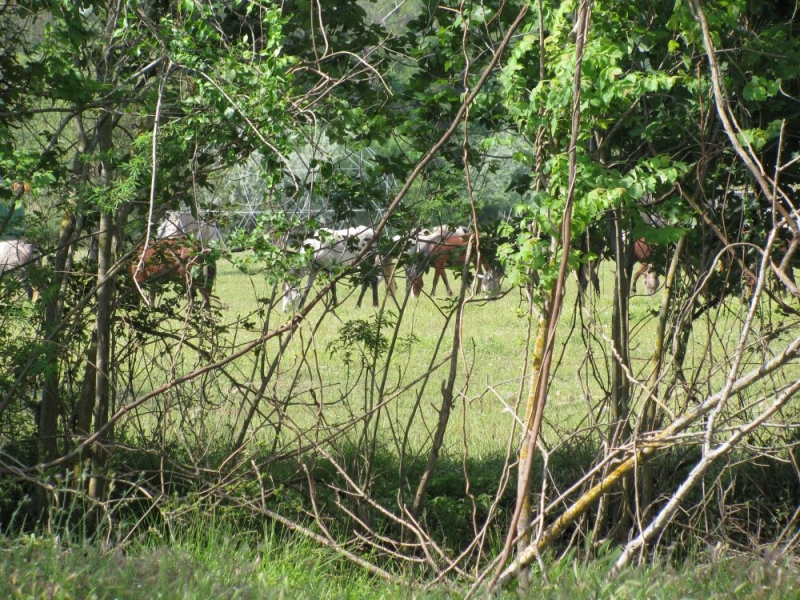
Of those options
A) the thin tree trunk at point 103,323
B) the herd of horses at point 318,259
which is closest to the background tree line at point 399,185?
the thin tree trunk at point 103,323

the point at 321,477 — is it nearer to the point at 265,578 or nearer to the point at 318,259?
the point at 318,259

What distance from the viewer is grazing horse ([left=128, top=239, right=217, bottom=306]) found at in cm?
497

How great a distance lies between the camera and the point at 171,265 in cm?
544

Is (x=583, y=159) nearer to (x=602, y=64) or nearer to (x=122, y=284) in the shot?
(x=602, y=64)

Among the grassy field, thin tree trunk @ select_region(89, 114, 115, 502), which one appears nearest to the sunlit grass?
the grassy field

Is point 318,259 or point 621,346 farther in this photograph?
point 318,259

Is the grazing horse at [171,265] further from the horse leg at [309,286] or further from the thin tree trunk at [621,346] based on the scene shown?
the thin tree trunk at [621,346]

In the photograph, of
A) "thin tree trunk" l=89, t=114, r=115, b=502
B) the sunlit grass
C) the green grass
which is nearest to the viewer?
the green grass

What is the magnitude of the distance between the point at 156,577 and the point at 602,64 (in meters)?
2.73

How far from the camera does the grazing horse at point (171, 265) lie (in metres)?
4.97

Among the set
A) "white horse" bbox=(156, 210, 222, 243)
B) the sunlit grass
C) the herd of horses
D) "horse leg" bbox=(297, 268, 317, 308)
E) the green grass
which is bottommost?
the green grass

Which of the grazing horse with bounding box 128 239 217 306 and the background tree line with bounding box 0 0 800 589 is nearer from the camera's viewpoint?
the background tree line with bounding box 0 0 800 589

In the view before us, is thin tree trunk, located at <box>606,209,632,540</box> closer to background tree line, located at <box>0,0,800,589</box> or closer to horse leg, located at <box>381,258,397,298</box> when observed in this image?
background tree line, located at <box>0,0,800,589</box>

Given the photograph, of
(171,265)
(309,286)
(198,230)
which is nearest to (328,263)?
(309,286)
